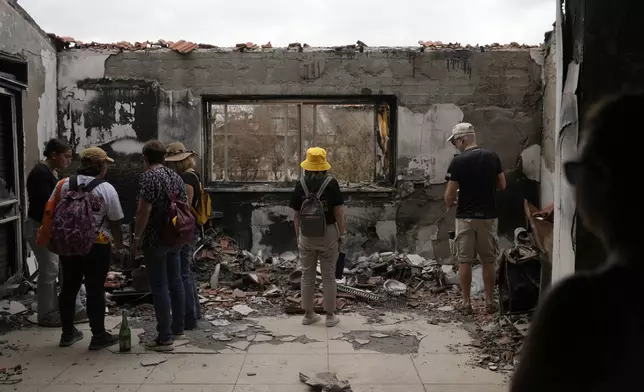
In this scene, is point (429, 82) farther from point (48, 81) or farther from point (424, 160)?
point (48, 81)

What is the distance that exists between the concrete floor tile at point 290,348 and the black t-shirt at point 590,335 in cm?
387

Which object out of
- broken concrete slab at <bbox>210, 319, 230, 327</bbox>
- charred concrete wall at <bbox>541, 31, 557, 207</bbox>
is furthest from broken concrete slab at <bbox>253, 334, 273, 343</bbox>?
charred concrete wall at <bbox>541, 31, 557, 207</bbox>

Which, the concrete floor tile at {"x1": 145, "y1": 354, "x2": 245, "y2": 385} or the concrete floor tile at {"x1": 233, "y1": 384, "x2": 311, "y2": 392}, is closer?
the concrete floor tile at {"x1": 233, "y1": 384, "x2": 311, "y2": 392}

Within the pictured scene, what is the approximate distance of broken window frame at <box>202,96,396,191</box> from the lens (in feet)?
27.6

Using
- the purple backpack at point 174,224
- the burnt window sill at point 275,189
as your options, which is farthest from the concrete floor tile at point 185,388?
the burnt window sill at point 275,189

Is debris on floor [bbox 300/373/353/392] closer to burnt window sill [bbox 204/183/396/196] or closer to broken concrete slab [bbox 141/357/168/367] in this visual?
broken concrete slab [bbox 141/357/168/367]

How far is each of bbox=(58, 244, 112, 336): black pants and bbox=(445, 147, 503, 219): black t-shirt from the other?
3579 mm

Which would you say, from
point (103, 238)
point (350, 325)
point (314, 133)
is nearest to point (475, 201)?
point (350, 325)

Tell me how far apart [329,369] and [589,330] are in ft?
11.7

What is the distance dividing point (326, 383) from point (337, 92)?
5108 mm

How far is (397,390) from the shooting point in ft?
13.4

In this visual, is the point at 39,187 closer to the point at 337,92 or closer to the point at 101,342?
the point at 101,342

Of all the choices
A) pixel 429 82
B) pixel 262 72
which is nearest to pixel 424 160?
pixel 429 82

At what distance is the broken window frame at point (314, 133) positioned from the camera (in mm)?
8422
